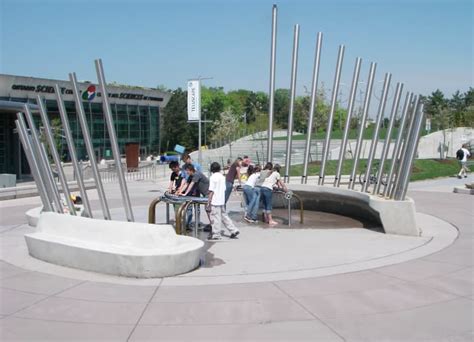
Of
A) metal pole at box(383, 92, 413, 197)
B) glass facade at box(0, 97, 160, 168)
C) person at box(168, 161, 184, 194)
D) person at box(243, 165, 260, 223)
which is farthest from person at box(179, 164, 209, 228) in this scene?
glass facade at box(0, 97, 160, 168)

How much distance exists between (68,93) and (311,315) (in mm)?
50141

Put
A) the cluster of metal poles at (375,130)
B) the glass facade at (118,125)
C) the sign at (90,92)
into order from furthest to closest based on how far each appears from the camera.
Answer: the glass facade at (118,125), the sign at (90,92), the cluster of metal poles at (375,130)

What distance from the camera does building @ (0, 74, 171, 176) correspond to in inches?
1435

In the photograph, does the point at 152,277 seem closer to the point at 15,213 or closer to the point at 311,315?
the point at 311,315

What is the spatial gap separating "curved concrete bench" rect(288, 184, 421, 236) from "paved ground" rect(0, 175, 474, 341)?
9.08 feet

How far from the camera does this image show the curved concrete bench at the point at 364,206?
11.0 m

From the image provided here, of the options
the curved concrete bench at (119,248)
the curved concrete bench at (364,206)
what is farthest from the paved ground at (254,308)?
the curved concrete bench at (364,206)

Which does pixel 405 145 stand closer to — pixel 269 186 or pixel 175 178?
pixel 269 186

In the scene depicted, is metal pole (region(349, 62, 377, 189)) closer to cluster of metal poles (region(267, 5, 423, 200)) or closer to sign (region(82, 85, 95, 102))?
cluster of metal poles (region(267, 5, 423, 200))

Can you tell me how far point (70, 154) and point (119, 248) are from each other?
2838 millimetres

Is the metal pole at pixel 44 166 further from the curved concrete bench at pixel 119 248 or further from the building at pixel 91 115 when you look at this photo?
the building at pixel 91 115

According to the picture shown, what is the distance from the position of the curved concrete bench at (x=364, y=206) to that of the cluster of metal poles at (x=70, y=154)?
5372 mm

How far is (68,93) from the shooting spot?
51969mm

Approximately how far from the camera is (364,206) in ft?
42.0
